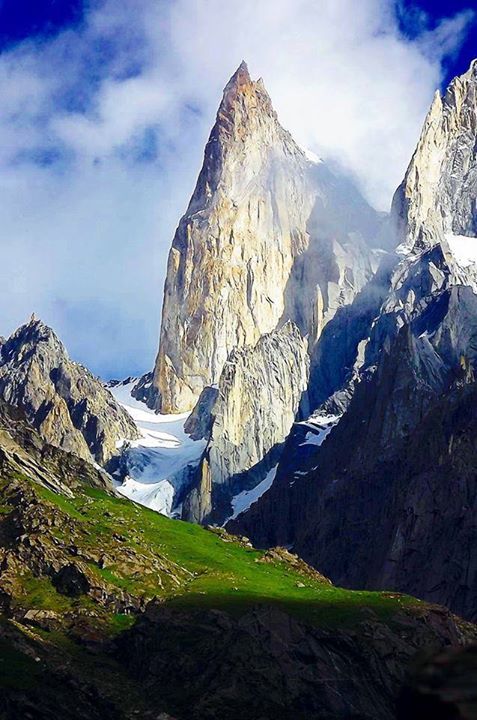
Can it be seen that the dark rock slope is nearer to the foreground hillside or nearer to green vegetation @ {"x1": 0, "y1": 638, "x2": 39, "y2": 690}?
the foreground hillside

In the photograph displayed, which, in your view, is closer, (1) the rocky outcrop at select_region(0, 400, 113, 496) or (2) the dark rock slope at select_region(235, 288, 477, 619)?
(1) the rocky outcrop at select_region(0, 400, 113, 496)

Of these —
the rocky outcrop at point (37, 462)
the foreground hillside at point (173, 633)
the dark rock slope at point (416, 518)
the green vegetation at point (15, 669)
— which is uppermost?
the dark rock slope at point (416, 518)

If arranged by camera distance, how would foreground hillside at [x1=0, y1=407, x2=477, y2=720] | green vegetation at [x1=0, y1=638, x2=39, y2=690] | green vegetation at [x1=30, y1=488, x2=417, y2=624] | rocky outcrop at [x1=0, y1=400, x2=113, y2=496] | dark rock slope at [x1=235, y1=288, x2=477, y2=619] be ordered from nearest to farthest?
1. green vegetation at [x1=0, y1=638, x2=39, y2=690]
2. foreground hillside at [x1=0, y1=407, x2=477, y2=720]
3. green vegetation at [x1=30, y1=488, x2=417, y2=624]
4. rocky outcrop at [x1=0, y1=400, x2=113, y2=496]
5. dark rock slope at [x1=235, y1=288, x2=477, y2=619]

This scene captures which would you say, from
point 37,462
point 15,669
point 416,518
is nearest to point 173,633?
Result: point 15,669

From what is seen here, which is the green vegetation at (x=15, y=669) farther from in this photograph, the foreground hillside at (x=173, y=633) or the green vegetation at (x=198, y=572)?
the green vegetation at (x=198, y=572)

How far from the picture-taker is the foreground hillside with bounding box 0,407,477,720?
2073 inches

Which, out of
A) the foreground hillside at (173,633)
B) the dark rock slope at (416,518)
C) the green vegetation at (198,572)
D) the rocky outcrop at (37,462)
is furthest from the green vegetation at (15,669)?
the dark rock slope at (416,518)

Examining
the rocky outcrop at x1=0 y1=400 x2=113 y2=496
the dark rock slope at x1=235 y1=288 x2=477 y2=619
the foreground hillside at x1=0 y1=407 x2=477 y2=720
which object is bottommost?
the foreground hillside at x1=0 y1=407 x2=477 y2=720

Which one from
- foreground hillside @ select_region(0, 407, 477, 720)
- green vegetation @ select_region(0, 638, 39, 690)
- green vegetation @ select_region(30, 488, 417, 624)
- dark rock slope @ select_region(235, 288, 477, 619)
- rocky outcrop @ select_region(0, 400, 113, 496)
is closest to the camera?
green vegetation @ select_region(0, 638, 39, 690)

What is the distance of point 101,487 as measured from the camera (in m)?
117

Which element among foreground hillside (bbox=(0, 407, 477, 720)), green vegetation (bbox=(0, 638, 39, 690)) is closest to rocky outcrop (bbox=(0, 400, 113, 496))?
foreground hillside (bbox=(0, 407, 477, 720))

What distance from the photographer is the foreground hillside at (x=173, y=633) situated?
5266 centimetres

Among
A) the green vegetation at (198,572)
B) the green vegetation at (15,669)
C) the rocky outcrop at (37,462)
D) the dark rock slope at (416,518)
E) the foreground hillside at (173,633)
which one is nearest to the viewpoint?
the green vegetation at (15,669)

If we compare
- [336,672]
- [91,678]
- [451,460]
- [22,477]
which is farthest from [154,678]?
[451,460]
